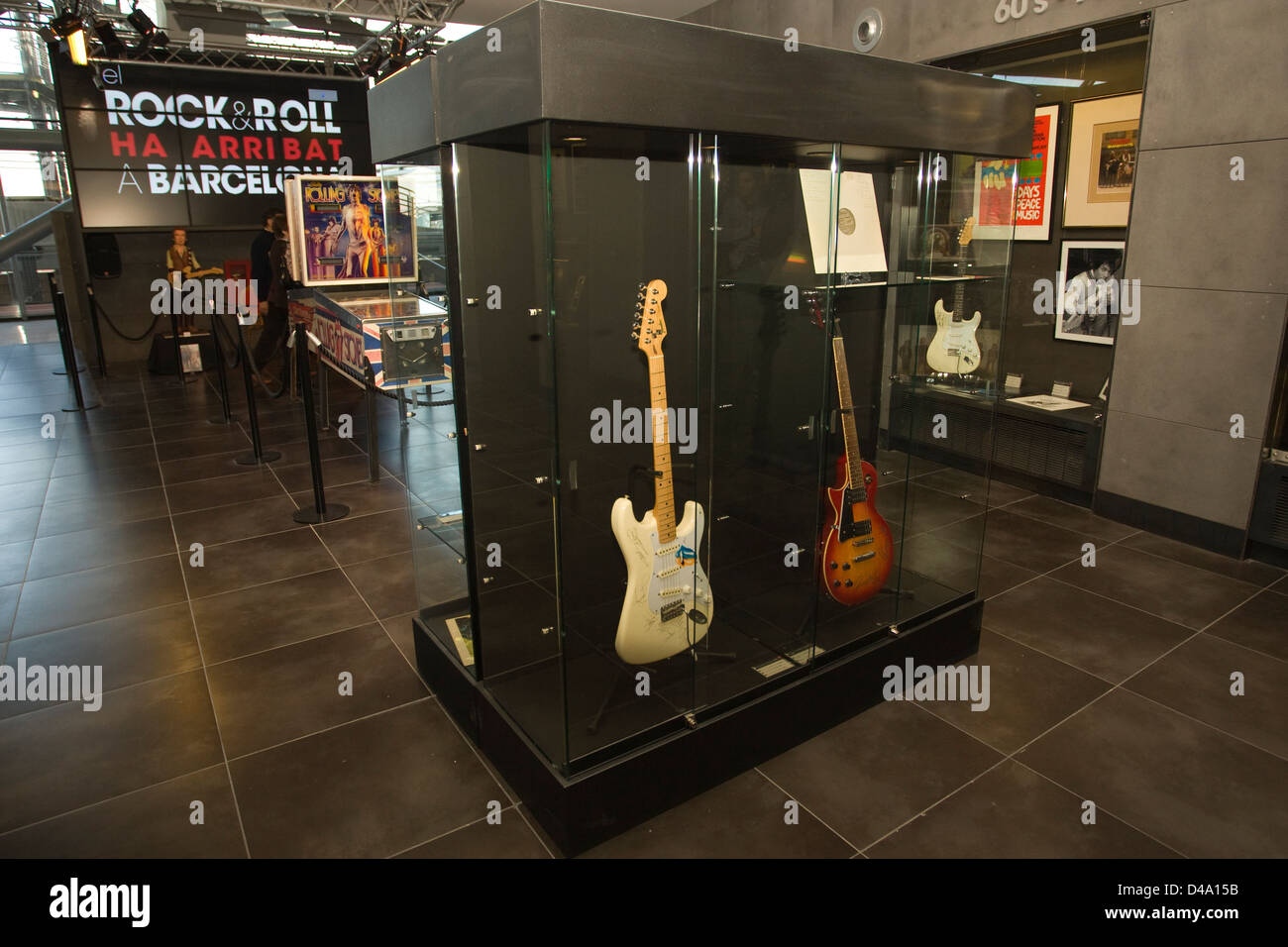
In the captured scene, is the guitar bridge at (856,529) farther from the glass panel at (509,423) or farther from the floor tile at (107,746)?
the floor tile at (107,746)

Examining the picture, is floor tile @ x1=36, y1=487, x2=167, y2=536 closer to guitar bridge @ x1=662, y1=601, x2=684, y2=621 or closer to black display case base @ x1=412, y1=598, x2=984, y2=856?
black display case base @ x1=412, y1=598, x2=984, y2=856

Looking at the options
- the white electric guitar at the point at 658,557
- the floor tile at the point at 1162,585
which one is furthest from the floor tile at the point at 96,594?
the floor tile at the point at 1162,585

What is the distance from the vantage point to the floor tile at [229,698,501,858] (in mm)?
2332

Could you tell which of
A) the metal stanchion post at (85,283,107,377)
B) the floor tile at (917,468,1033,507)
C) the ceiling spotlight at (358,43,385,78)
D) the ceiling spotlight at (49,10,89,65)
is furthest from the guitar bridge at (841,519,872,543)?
the metal stanchion post at (85,283,107,377)

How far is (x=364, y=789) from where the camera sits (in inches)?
99.9

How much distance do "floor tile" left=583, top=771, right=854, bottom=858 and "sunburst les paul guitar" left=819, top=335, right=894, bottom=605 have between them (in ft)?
2.77

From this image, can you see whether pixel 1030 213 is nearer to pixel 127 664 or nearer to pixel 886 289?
pixel 886 289

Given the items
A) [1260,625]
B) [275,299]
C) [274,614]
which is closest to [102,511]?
[274,614]

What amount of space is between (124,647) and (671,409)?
2577 mm

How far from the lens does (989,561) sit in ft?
13.8

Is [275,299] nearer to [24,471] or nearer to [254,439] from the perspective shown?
[254,439]
